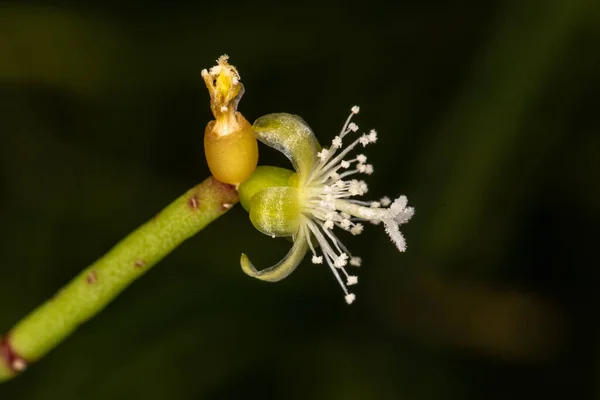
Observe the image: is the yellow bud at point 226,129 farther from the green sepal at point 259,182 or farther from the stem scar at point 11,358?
the stem scar at point 11,358

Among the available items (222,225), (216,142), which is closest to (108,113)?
(222,225)

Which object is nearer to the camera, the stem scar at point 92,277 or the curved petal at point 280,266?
the curved petal at point 280,266

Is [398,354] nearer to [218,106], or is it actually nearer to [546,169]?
[546,169]

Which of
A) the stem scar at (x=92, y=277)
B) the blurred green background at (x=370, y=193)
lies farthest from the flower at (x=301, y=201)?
the blurred green background at (x=370, y=193)

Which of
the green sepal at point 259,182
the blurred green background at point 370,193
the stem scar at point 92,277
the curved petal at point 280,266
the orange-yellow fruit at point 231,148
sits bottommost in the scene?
the curved petal at point 280,266

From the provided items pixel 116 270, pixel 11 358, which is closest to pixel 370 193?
pixel 116 270

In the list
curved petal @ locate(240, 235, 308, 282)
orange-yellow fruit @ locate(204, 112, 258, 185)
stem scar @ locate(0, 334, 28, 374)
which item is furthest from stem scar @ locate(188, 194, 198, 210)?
stem scar @ locate(0, 334, 28, 374)
